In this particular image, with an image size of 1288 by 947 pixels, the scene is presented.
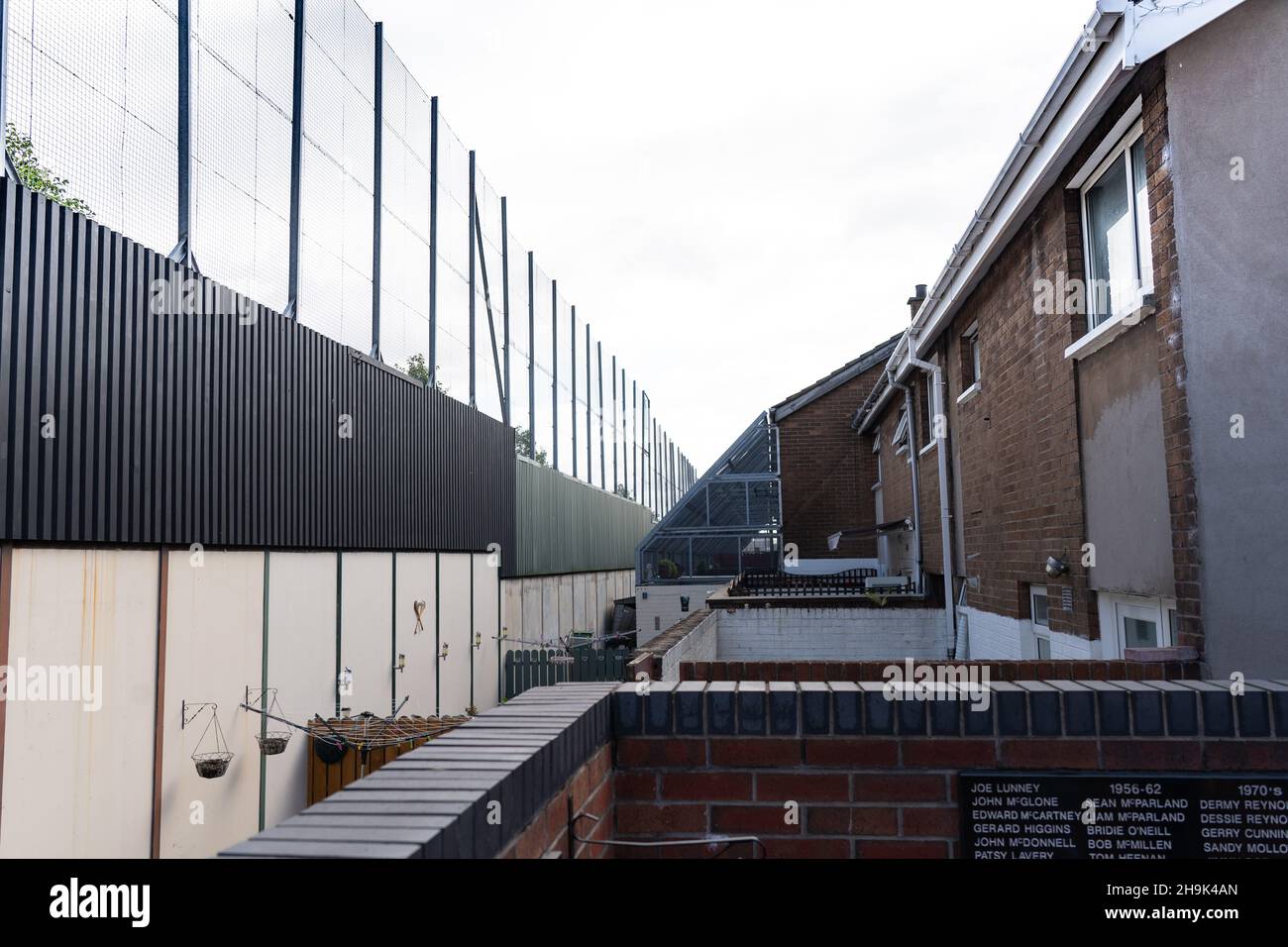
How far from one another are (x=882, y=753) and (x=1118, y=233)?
15.1 feet

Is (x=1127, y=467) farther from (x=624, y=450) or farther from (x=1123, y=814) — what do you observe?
(x=624, y=450)

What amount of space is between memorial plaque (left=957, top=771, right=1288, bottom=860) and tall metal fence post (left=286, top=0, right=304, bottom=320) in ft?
33.6

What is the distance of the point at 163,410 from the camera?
831 cm

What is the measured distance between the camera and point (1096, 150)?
589 cm

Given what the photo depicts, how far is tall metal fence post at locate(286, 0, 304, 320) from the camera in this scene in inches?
446

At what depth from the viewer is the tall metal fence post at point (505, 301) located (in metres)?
21.4

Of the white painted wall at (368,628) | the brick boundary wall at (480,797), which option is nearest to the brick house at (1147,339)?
the brick boundary wall at (480,797)

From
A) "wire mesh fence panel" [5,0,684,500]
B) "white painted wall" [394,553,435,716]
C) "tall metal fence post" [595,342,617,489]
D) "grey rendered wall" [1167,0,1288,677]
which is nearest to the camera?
"grey rendered wall" [1167,0,1288,677]

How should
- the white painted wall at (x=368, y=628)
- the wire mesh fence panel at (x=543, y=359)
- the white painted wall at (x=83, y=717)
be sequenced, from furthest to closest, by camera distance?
the wire mesh fence panel at (x=543, y=359) < the white painted wall at (x=368, y=628) < the white painted wall at (x=83, y=717)

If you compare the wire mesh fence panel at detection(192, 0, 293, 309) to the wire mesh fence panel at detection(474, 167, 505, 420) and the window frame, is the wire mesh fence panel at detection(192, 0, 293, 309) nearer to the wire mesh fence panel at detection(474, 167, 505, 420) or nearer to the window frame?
the wire mesh fence panel at detection(474, 167, 505, 420)

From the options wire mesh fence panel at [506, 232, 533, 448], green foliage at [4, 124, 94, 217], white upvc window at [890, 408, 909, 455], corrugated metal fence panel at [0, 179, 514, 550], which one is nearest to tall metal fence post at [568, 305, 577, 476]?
wire mesh fence panel at [506, 232, 533, 448]

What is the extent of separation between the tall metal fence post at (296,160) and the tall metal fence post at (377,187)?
220 cm

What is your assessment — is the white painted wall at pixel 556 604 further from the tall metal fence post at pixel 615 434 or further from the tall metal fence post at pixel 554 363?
the tall metal fence post at pixel 554 363
